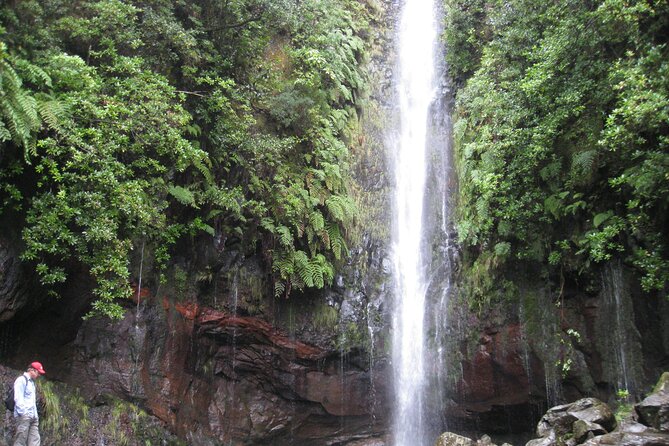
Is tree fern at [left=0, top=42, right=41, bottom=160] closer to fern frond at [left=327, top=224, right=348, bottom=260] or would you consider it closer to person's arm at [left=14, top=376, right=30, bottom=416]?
person's arm at [left=14, top=376, right=30, bottom=416]

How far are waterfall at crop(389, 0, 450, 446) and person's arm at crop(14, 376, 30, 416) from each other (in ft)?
28.3

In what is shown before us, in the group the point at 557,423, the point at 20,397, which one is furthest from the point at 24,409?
the point at 557,423

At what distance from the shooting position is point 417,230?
15.4 m

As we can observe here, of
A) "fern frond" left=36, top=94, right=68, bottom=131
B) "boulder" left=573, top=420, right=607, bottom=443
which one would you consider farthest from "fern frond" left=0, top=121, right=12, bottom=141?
"boulder" left=573, top=420, right=607, bottom=443

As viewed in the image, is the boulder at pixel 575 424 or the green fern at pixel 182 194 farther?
the green fern at pixel 182 194

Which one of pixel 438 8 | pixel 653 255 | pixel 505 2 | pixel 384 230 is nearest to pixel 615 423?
pixel 653 255

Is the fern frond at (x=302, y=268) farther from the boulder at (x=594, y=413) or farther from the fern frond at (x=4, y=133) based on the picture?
the fern frond at (x=4, y=133)

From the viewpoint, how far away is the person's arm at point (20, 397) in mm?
7914

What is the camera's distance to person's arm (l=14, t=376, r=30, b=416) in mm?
7914

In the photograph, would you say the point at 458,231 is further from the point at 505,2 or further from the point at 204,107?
the point at 204,107

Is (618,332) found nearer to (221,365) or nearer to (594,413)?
(594,413)

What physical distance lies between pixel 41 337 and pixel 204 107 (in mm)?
5928

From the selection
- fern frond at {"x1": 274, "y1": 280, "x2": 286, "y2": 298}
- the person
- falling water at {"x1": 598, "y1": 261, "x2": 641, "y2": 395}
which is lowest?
the person

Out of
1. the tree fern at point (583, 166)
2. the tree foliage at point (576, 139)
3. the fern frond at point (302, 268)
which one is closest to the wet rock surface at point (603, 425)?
the tree foliage at point (576, 139)
